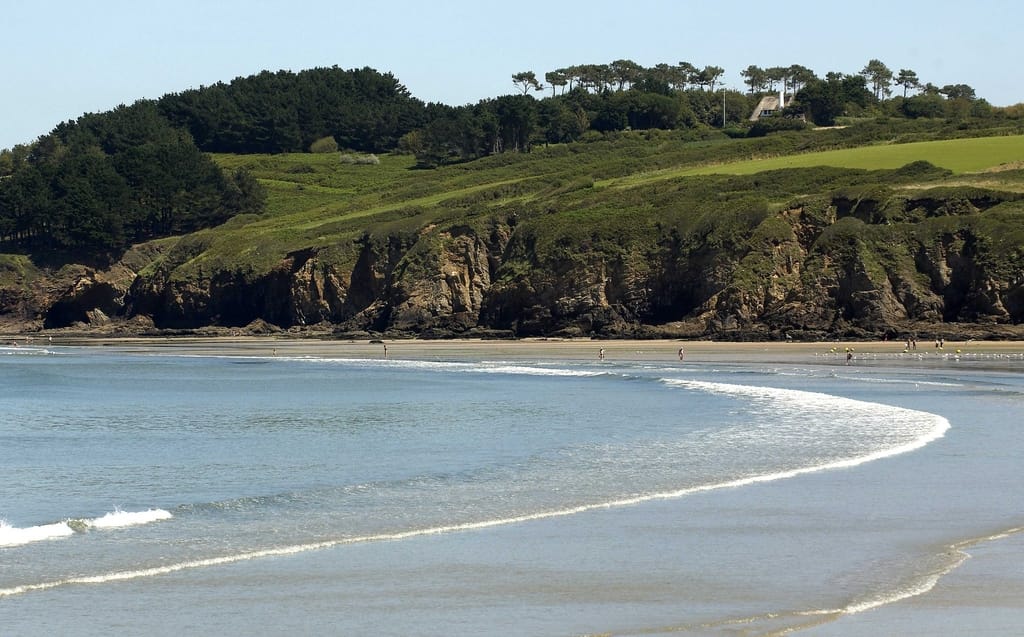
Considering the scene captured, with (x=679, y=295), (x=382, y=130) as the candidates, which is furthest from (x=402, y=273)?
(x=382, y=130)

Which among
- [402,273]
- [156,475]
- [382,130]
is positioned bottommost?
[156,475]

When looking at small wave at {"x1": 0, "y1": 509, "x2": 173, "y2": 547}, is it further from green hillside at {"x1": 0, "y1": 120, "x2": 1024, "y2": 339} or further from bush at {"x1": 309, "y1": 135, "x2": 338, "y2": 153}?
bush at {"x1": 309, "y1": 135, "x2": 338, "y2": 153}

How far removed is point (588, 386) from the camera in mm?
40000

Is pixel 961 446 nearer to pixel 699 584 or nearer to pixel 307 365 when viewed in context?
pixel 699 584

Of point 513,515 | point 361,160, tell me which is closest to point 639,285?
point 513,515

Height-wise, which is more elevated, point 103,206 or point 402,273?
point 103,206

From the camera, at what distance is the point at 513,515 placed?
51.9ft

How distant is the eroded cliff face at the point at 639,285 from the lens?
60.5 meters

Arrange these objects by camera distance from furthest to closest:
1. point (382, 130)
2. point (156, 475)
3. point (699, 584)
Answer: point (382, 130) < point (156, 475) < point (699, 584)

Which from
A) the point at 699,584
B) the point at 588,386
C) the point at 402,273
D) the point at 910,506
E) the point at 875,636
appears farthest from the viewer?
the point at 402,273

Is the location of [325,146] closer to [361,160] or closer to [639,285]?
[361,160]

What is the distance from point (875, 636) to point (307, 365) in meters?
46.9

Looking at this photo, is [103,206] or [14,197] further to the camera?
[14,197]

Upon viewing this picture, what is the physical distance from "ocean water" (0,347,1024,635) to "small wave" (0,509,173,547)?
63 mm
